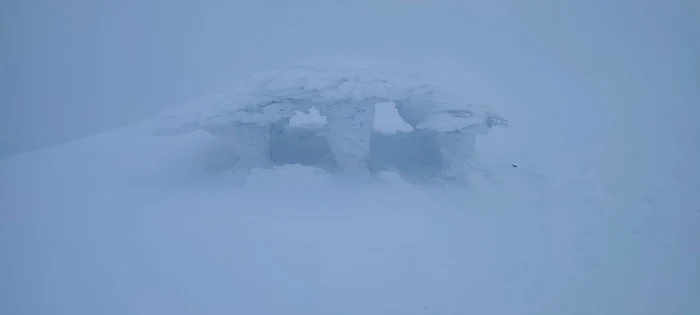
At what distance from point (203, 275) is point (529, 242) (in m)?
4.69

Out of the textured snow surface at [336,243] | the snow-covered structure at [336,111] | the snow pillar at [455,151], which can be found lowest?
the textured snow surface at [336,243]

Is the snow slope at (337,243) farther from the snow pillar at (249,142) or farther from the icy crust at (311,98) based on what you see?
the icy crust at (311,98)

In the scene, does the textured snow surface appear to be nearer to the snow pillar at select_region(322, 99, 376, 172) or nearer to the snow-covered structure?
the snow pillar at select_region(322, 99, 376, 172)

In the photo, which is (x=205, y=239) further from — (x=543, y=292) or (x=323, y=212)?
(x=543, y=292)

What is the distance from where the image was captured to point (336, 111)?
665cm

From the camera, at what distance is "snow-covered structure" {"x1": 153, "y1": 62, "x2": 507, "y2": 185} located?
6434 millimetres

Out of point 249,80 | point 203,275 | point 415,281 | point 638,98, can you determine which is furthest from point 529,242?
point 638,98

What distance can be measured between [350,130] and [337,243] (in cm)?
222

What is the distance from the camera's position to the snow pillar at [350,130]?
666 centimetres

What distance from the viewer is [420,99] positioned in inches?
275

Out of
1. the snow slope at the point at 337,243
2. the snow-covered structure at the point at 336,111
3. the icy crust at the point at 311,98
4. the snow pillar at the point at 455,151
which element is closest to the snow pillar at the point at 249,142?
the snow-covered structure at the point at 336,111

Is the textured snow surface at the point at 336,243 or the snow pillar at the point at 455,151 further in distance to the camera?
the snow pillar at the point at 455,151

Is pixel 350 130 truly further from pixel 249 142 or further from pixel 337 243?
pixel 337 243

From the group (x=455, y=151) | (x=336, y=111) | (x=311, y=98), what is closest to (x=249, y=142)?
(x=311, y=98)
